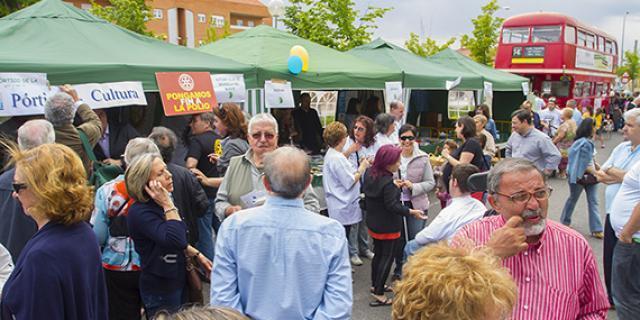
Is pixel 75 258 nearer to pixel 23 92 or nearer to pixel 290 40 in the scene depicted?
pixel 23 92

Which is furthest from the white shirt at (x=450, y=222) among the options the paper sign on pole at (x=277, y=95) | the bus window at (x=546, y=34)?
the bus window at (x=546, y=34)

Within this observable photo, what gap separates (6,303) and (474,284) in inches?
70.7

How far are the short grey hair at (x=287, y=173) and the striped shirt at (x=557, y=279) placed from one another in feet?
2.37

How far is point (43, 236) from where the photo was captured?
2014 millimetres

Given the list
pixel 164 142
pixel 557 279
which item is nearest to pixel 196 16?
pixel 164 142

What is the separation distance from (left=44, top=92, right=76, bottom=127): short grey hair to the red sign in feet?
5.04

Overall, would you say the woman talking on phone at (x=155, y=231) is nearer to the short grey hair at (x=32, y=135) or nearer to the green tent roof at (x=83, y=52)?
the short grey hair at (x=32, y=135)

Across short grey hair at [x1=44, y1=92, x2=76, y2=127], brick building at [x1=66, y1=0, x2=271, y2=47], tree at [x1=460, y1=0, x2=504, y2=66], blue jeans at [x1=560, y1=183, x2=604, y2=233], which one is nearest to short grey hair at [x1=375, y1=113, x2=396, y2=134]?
blue jeans at [x1=560, y1=183, x2=604, y2=233]

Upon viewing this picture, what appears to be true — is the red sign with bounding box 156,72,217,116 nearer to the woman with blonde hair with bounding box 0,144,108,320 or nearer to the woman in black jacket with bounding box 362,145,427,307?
the woman in black jacket with bounding box 362,145,427,307

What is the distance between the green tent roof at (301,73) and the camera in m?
7.01

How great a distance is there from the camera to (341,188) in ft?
17.5

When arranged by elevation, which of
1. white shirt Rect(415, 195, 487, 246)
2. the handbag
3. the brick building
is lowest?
the handbag

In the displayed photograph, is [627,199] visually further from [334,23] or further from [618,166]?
[334,23]

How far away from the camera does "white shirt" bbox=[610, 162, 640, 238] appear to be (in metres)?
3.54
